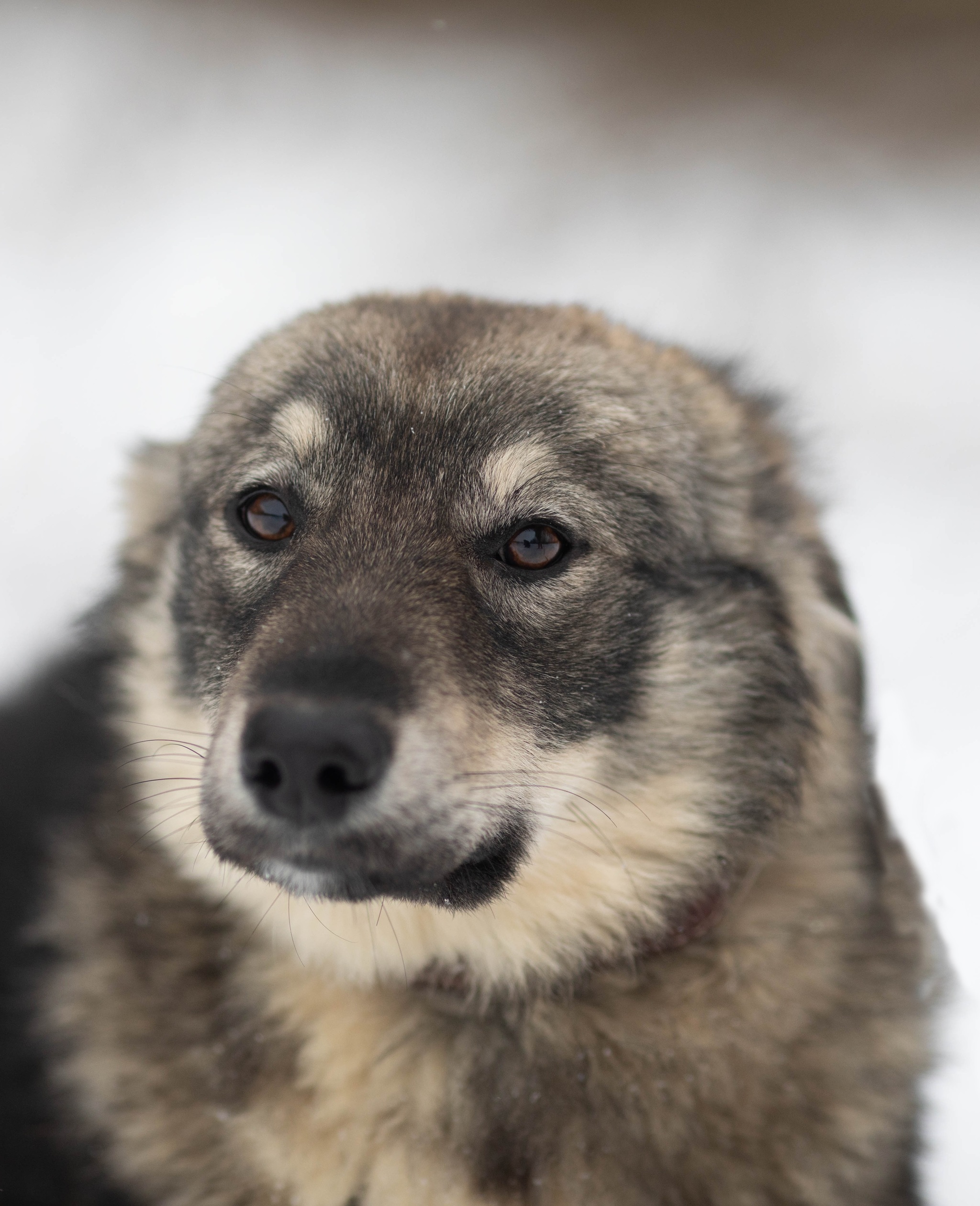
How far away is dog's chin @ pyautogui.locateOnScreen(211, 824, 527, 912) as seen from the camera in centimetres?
170

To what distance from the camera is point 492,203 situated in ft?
17.4

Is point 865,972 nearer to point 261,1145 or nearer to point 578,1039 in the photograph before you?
point 578,1039

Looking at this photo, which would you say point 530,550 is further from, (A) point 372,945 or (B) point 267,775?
(A) point 372,945

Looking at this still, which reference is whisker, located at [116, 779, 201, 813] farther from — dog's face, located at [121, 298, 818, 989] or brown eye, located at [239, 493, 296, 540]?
brown eye, located at [239, 493, 296, 540]

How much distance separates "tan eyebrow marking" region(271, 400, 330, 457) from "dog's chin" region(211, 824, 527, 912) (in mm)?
874

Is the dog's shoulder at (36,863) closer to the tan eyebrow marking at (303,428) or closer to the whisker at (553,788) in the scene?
the tan eyebrow marking at (303,428)

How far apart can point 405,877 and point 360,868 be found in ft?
0.31

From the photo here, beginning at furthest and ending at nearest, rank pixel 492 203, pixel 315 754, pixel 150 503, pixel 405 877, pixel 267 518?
pixel 492 203 < pixel 150 503 < pixel 267 518 < pixel 405 877 < pixel 315 754

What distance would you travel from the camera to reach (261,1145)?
214 centimetres

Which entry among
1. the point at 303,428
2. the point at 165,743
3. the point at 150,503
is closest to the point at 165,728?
the point at 165,743

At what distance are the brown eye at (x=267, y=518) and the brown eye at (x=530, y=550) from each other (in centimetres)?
49

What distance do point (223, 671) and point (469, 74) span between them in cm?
461

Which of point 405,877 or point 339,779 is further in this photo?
point 405,877

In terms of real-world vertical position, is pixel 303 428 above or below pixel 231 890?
above
